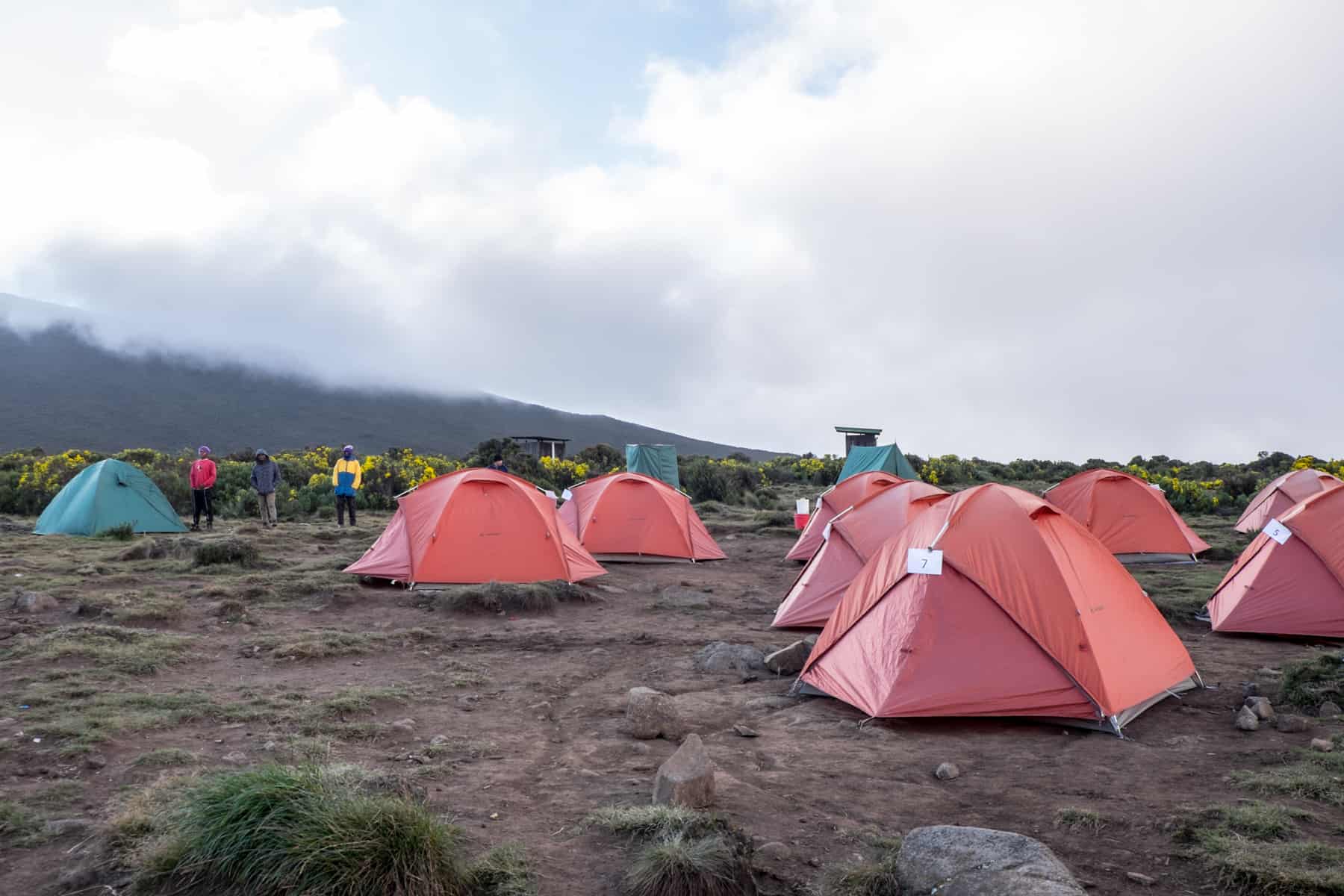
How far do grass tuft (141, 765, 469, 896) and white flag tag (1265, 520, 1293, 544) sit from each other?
29.3ft

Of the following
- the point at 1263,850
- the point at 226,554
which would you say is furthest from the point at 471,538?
the point at 1263,850

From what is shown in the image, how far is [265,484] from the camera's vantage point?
65.3 ft

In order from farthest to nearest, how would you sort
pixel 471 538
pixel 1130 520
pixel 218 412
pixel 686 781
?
1. pixel 218 412
2. pixel 1130 520
3. pixel 471 538
4. pixel 686 781

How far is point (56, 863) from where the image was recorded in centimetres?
391

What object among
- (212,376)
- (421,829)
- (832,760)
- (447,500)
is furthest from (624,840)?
(212,376)

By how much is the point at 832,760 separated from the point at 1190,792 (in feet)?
6.39

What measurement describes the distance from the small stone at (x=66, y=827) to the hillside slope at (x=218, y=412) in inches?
2183

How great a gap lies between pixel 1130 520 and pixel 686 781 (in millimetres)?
14189

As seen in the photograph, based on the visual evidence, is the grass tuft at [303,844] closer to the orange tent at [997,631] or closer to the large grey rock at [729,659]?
the orange tent at [997,631]

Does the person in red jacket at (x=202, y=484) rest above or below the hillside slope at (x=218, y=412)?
below

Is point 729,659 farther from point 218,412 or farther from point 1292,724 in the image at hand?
point 218,412

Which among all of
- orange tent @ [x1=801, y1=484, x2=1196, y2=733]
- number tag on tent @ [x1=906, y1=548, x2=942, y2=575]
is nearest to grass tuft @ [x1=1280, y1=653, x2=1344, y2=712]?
orange tent @ [x1=801, y1=484, x2=1196, y2=733]

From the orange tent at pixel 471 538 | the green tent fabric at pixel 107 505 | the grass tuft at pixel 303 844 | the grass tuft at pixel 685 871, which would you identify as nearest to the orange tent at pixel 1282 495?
the orange tent at pixel 471 538

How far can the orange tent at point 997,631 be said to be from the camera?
634 cm
